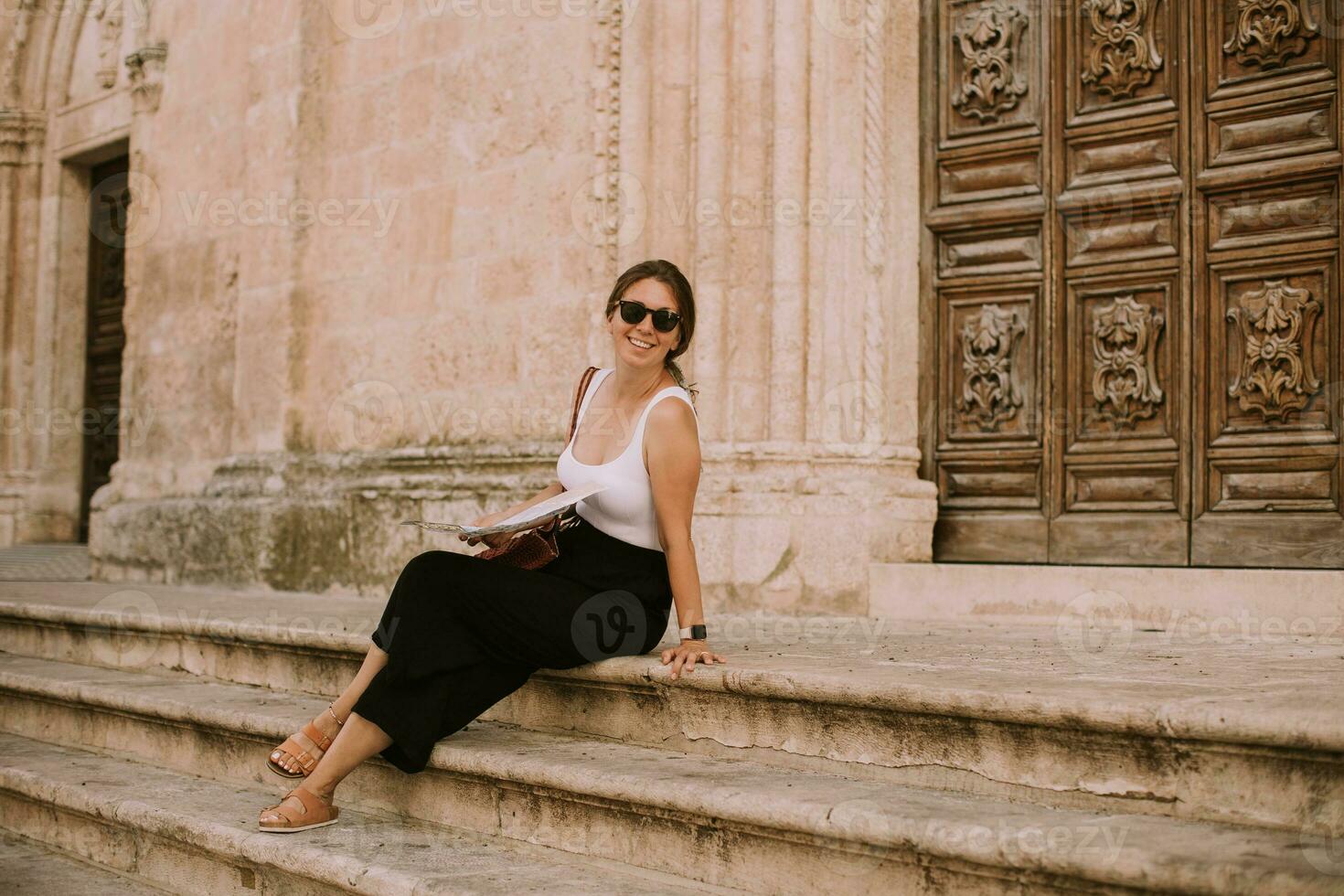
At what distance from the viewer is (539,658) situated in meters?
3.68

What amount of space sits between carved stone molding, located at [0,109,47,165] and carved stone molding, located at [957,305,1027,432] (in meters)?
8.60

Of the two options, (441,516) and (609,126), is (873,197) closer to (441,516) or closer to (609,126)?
(609,126)

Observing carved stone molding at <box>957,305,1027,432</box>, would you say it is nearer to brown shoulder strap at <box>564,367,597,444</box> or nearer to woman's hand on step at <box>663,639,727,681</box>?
brown shoulder strap at <box>564,367,597,444</box>

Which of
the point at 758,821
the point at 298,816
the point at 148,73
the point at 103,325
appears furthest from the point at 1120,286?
the point at 103,325

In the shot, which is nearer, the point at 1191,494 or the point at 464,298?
the point at 1191,494

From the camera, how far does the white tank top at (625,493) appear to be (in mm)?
3732

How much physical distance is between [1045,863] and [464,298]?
483cm

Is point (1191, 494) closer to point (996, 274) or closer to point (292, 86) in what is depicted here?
point (996, 274)

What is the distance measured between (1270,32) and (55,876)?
4.87m

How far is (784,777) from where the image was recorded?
10.5 ft

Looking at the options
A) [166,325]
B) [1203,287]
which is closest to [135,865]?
[1203,287]

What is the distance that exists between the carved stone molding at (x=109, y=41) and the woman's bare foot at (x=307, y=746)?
8.29 meters

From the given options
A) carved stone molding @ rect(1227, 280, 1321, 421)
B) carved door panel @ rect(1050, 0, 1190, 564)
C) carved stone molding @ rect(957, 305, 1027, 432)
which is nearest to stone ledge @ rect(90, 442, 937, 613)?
carved stone molding @ rect(957, 305, 1027, 432)

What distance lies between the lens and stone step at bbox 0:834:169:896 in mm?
3908
